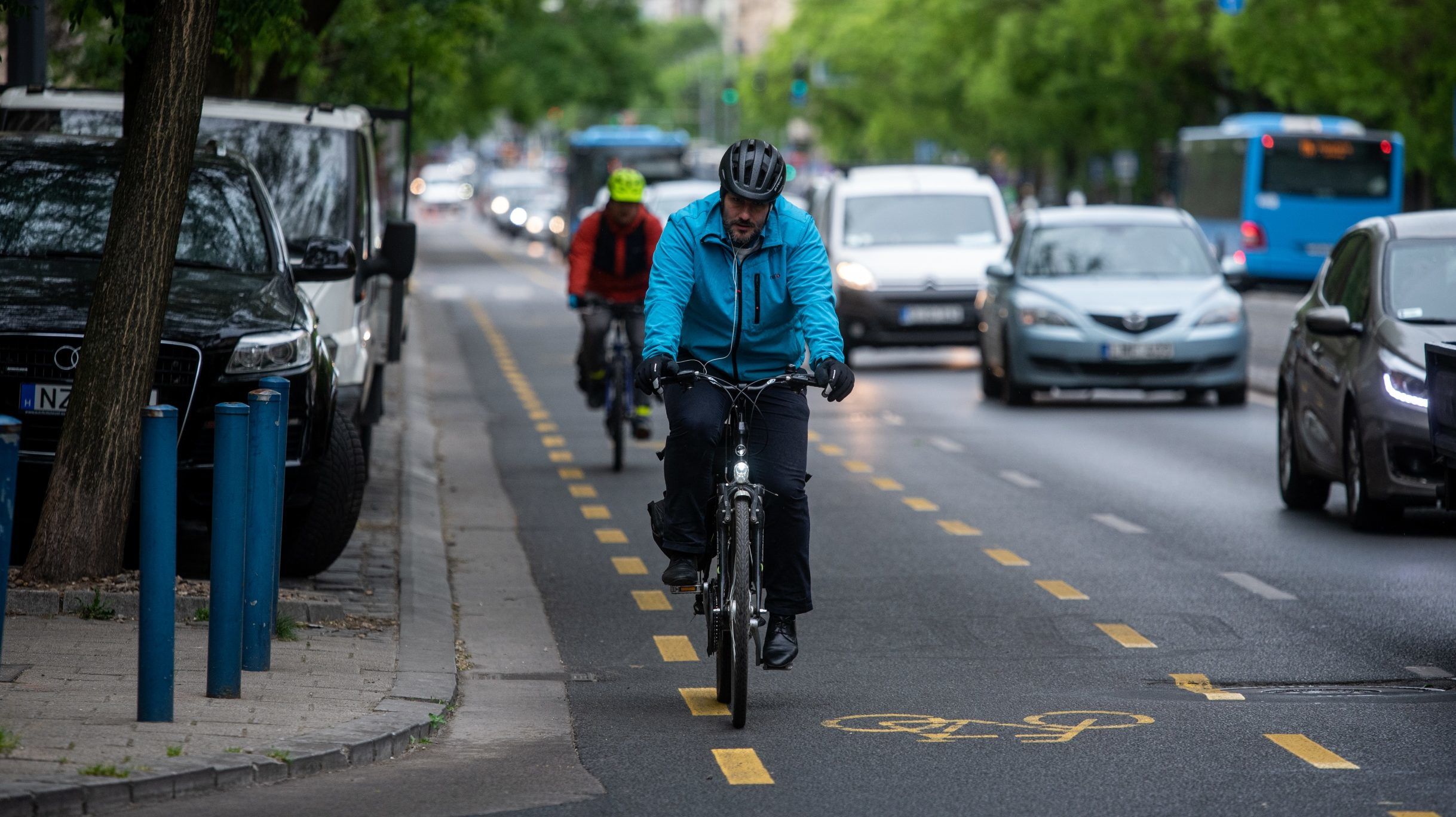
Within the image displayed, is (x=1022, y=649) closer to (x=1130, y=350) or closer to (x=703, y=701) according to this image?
(x=703, y=701)

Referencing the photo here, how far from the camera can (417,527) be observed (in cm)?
1209

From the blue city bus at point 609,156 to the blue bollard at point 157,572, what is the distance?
4997cm

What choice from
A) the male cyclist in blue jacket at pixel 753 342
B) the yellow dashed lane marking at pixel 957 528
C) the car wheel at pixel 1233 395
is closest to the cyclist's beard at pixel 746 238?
the male cyclist in blue jacket at pixel 753 342

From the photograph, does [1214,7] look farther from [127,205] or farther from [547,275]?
[127,205]

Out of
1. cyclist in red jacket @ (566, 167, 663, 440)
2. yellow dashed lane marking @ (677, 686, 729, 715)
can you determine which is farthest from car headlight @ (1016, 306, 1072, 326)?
yellow dashed lane marking @ (677, 686, 729, 715)

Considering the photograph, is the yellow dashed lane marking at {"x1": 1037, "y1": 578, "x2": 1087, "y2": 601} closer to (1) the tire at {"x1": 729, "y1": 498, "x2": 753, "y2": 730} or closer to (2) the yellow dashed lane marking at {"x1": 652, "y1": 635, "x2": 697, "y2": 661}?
(2) the yellow dashed lane marking at {"x1": 652, "y1": 635, "x2": 697, "y2": 661}

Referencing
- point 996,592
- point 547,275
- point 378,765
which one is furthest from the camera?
point 547,275

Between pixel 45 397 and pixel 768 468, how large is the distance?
3239 millimetres

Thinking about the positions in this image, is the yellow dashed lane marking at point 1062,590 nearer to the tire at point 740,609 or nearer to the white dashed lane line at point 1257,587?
the white dashed lane line at point 1257,587

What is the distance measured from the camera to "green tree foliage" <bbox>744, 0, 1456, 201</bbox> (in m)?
43.4

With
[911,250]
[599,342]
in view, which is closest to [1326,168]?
[911,250]

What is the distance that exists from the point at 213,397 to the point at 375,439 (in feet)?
23.7

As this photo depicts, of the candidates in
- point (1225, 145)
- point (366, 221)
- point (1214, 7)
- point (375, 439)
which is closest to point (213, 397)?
point (366, 221)

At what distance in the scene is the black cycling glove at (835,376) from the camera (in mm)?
7281
